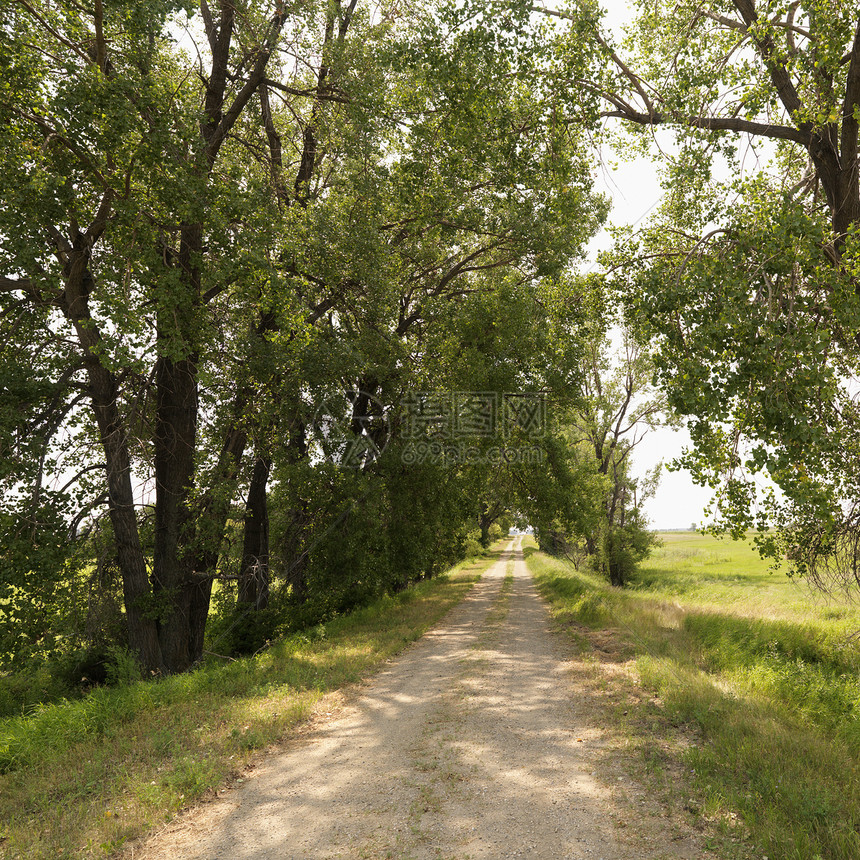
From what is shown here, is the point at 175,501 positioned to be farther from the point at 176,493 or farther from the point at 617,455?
the point at 617,455

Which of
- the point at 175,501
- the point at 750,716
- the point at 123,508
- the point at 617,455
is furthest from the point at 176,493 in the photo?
the point at 617,455

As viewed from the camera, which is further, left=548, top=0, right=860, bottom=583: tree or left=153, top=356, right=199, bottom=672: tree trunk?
left=153, top=356, right=199, bottom=672: tree trunk

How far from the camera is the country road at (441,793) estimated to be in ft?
13.8

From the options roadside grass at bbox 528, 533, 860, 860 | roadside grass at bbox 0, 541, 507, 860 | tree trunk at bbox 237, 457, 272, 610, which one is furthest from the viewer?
tree trunk at bbox 237, 457, 272, 610

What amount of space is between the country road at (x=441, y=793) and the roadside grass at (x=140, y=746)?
39 cm

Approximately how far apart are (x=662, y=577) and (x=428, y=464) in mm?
27105

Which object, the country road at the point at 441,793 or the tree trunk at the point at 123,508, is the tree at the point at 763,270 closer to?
the country road at the point at 441,793

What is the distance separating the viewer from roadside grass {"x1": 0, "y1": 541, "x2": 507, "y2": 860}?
4582 millimetres

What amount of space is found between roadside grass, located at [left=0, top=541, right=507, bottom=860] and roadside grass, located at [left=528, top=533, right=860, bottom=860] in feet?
15.5

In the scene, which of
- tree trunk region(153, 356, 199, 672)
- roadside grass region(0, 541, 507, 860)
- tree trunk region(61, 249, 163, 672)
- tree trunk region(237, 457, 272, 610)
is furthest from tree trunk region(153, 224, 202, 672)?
roadside grass region(0, 541, 507, 860)

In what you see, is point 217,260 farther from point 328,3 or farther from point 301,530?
point 301,530

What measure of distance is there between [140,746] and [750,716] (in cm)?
772

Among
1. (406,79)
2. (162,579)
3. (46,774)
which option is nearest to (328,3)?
(406,79)

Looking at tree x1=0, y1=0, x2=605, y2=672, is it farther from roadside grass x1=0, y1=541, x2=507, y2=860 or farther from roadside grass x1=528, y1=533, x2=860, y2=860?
roadside grass x1=528, y1=533, x2=860, y2=860
